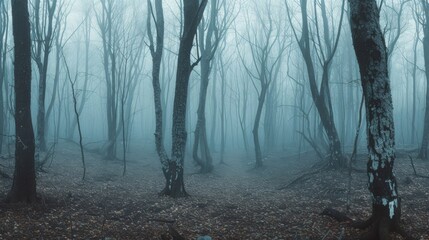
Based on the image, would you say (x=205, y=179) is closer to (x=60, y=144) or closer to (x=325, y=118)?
(x=325, y=118)

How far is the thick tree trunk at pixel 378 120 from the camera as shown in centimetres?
571

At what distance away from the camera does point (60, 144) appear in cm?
2611

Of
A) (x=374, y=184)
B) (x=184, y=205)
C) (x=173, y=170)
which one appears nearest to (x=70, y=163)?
(x=173, y=170)

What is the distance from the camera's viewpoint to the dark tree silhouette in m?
5.71

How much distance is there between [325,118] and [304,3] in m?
5.87

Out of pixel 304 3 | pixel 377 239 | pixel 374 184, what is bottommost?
pixel 377 239

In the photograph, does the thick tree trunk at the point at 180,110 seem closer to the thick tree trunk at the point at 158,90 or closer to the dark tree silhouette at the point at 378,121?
the thick tree trunk at the point at 158,90

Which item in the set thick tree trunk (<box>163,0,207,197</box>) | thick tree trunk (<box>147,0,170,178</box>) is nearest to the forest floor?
thick tree trunk (<box>163,0,207,197</box>)

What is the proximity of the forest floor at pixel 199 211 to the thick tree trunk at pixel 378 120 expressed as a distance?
0.71 metres

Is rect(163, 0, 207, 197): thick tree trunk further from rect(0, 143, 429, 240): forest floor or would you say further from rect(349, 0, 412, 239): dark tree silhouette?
rect(349, 0, 412, 239): dark tree silhouette

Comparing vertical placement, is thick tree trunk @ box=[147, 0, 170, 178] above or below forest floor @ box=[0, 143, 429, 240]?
above

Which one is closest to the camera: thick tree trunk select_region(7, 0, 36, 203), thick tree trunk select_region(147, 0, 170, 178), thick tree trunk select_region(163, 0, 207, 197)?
thick tree trunk select_region(7, 0, 36, 203)

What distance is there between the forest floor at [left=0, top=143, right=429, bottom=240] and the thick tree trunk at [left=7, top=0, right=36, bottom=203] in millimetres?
554

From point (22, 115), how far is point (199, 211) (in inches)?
192
